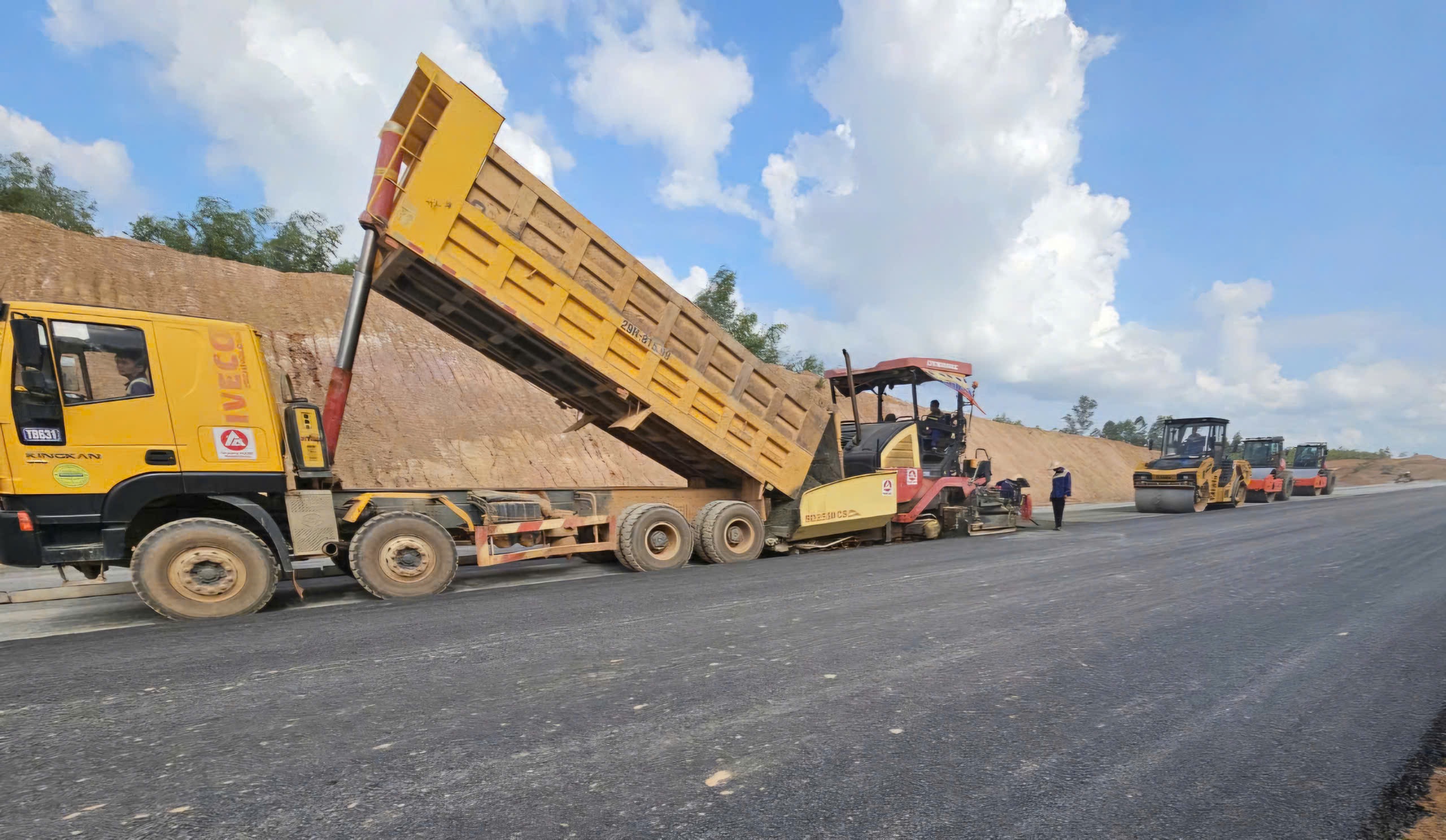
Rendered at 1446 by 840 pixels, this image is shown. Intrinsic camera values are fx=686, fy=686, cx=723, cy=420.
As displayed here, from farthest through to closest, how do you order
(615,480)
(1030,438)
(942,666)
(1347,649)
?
(1030,438)
(615,480)
(1347,649)
(942,666)

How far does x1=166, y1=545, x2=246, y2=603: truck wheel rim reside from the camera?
205 inches

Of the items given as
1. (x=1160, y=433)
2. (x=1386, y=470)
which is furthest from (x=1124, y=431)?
(x=1160, y=433)

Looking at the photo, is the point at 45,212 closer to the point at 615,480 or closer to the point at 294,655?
the point at 615,480

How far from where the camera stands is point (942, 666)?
12.7ft

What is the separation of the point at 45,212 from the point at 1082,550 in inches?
1333

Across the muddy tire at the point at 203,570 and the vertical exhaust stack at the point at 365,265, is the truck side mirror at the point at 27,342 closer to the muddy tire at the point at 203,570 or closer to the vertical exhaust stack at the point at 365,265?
the muddy tire at the point at 203,570

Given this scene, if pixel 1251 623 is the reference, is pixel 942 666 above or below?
above

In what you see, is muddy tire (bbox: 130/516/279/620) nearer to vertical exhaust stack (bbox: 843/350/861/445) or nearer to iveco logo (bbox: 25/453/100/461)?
iveco logo (bbox: 25/453/100/461)

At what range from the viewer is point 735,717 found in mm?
3100

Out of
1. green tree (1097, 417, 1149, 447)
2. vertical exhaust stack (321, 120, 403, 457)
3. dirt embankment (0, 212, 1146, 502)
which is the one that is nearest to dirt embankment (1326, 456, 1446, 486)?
green tree (1097, 417, 1149, 447)

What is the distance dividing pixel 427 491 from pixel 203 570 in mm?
1943

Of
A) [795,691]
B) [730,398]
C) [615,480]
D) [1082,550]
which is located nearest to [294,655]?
[795,691]

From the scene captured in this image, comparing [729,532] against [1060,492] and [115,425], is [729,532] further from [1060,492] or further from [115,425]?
[1060,492]

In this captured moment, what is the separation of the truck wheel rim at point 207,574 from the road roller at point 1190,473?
63.5 feet
